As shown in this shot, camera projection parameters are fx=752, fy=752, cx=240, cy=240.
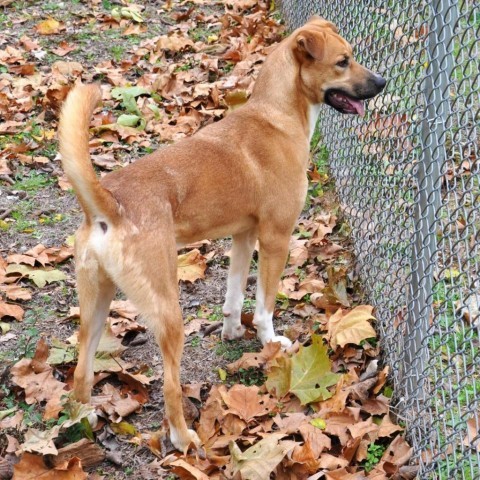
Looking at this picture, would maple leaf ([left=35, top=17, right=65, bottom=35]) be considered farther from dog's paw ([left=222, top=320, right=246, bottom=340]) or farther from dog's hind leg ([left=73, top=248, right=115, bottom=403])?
dog's hind leg ([left=73, top=248, right=115, bottom=403])

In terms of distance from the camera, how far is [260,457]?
345 centimetres

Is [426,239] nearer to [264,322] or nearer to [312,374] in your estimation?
[312,374]

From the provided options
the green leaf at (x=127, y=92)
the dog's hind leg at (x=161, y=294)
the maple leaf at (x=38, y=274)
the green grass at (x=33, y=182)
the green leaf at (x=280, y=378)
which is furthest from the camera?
the green leaf at (x=127, y=92)

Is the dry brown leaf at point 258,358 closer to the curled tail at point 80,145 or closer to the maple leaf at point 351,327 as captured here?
the maple leaf at point 351,327

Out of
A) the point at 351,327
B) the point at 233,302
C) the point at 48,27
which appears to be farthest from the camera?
the point at 48,27

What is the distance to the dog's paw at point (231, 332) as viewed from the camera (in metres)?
4.64

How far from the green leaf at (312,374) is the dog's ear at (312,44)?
1593 millimetres

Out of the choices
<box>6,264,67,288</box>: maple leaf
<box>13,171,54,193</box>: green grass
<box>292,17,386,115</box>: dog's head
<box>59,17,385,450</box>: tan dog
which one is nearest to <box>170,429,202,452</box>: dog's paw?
<box>59,17,385,450</box>: tan dog

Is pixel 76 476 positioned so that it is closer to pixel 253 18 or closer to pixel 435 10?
pixel 435 10

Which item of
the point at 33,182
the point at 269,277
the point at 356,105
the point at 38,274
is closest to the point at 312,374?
the point at 269,277

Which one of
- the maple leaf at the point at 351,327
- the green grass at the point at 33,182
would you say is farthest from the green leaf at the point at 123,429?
the green grass at the point at 33,182

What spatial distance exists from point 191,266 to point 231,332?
0.78 meters

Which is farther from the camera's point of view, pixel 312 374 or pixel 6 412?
pixel 312 374

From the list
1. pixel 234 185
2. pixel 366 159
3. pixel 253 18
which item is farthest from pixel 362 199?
pixel 253 18
